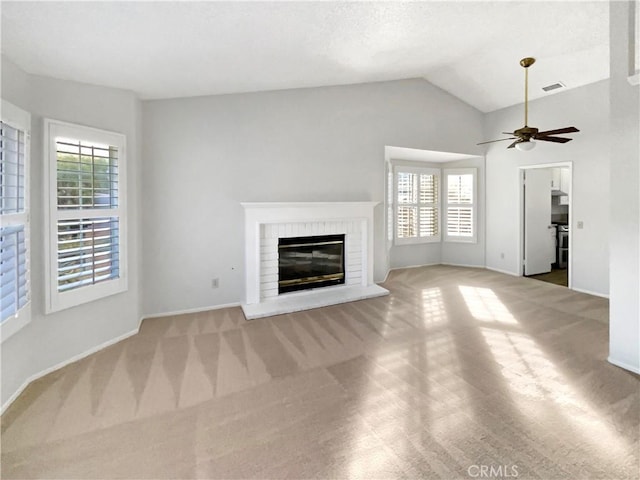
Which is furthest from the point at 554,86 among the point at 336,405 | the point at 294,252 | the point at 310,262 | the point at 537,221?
the point at 336,405

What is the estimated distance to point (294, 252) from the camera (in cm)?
448

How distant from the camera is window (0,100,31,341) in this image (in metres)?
2.07

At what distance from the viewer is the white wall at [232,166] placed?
3.73m

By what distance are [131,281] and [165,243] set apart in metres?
0.63

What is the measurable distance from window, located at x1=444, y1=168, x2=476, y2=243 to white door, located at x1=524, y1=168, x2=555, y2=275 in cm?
97

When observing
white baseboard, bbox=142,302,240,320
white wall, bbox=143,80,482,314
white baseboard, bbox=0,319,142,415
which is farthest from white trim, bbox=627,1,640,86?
white baseboard, bbox=0,319,142,415

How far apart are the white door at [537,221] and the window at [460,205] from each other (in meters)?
0.97

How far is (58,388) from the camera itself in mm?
2332

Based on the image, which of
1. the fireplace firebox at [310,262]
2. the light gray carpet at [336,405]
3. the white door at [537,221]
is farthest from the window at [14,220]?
the white door at [537,221]

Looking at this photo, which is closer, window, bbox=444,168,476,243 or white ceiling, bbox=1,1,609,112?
white ceiling, bbox=1,1,609,112

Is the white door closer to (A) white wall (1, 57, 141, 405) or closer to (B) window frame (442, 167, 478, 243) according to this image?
(B) window frame (442, 167, 478, 243)

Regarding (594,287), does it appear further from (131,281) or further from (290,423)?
(131,281)

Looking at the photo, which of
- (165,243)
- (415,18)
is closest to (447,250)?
(415,18)

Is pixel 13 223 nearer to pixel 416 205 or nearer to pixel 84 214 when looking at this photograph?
pixel 84 214
